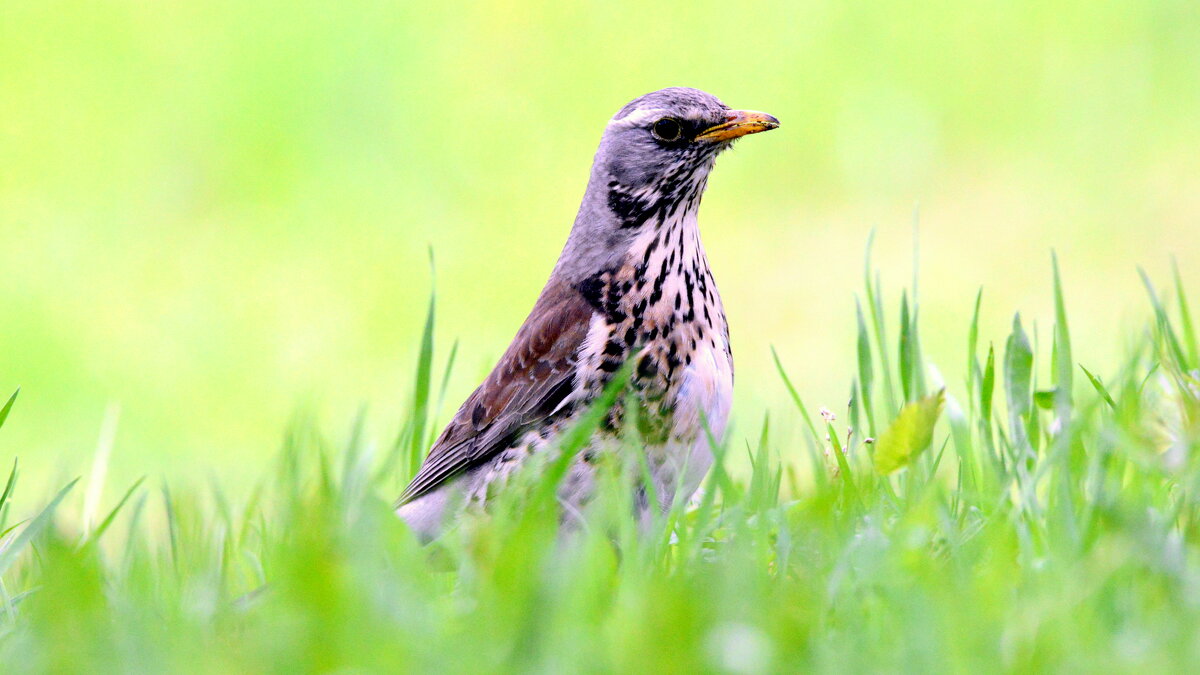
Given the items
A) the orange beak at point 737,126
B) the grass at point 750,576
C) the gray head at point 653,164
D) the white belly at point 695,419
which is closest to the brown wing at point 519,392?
the gray head at point 653,164

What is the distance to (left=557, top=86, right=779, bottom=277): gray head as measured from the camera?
17.4 ft

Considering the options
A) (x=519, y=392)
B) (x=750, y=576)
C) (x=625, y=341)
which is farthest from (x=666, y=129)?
(x=750, y=576)

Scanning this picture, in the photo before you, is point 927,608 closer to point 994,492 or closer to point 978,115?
point 994,492

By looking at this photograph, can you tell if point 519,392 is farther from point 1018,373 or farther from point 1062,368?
point 1062,368

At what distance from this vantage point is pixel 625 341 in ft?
16.1

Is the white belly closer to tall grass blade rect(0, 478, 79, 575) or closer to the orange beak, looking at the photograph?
the orange beak

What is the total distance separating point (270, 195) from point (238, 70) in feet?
4.03

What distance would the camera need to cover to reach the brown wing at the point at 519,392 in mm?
5043

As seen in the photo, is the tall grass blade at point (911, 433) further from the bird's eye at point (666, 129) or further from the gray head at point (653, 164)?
the bird's eye at point (666, 129)

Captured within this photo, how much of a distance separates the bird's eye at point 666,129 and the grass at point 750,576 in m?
1.35

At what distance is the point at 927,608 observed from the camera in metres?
3.02

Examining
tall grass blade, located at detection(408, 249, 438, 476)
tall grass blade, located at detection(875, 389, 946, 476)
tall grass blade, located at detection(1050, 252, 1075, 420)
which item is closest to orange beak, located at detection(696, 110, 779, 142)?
tall grass blade, located at detection(408, 249, 438, 476)

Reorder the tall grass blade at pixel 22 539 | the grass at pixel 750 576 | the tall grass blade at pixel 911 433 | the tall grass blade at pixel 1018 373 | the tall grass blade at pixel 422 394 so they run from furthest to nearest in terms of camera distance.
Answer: the tall grass blade at pixel 422 394, the tall grass blade at pixel 1018 373, the tall grass blade at pixel 911 433, the tall grass blade at pixel 22 539, the grass at pixel 750 576

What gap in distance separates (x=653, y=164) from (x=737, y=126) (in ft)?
1.00
